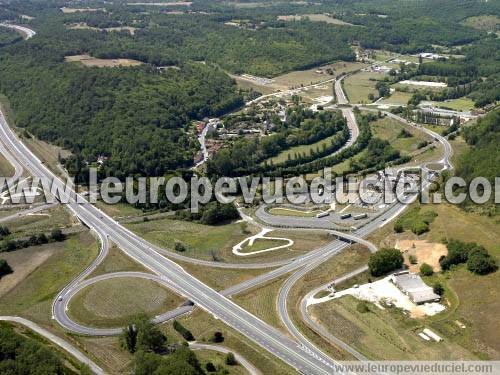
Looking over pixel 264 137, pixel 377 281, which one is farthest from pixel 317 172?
pixel 377 281

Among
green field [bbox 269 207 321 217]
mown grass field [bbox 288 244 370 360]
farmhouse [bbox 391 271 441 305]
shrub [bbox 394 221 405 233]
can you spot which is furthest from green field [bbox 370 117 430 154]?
farmhouse [bbox 391 271 441 305]

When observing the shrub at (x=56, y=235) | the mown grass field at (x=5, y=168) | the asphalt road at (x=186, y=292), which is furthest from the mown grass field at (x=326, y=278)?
the mown grass field at (x=5, y=168)

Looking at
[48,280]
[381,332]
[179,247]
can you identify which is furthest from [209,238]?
[381,332]

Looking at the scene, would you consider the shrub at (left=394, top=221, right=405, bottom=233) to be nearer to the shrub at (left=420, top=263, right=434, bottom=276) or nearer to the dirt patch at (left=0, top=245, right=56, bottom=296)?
the shrub at (left=420, top=263, right=434, bottom=276)

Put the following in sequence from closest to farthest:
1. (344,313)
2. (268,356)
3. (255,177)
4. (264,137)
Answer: (268,356) → (344,313) → (255,177) → (264,137)

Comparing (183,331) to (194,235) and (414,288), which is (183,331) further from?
(194,235)

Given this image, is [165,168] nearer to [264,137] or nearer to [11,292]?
[264,137]
